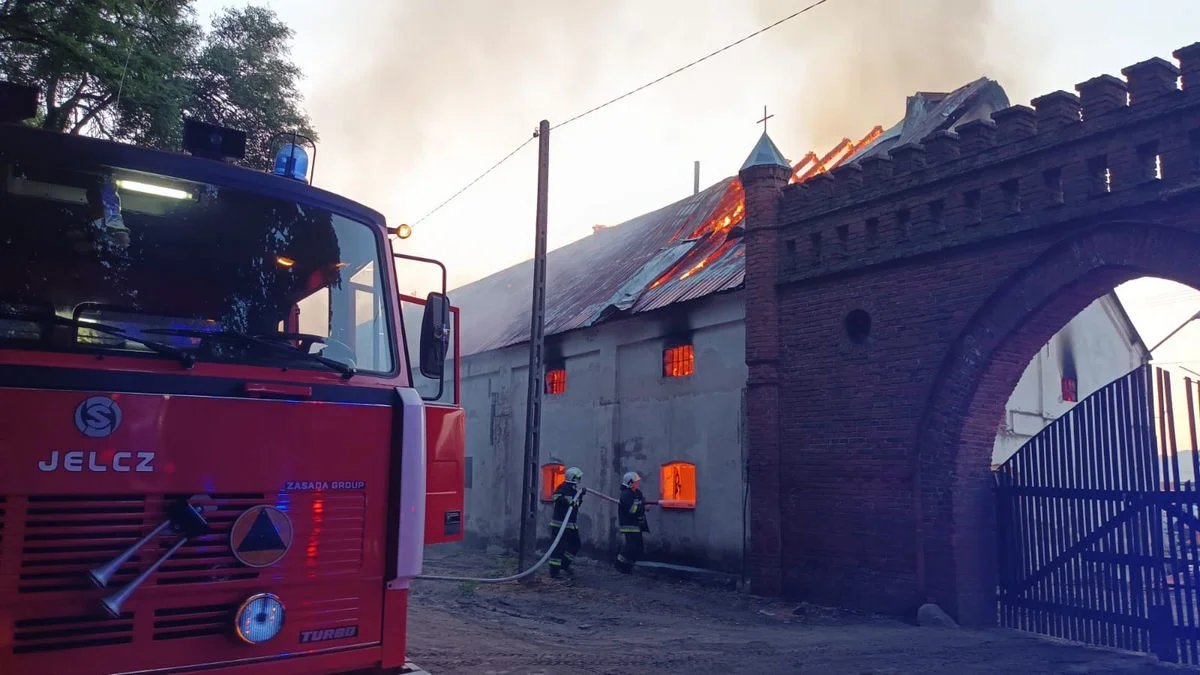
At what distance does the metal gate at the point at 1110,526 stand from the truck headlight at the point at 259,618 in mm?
8446

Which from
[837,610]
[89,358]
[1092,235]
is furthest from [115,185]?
[837,610]

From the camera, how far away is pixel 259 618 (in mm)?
3475

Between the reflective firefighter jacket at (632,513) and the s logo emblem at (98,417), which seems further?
the reflective firefighter jacket at (632,513)

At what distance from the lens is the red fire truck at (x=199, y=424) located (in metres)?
3.19

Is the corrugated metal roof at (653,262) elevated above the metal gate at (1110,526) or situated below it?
above

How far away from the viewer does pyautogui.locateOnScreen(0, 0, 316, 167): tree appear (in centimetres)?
967

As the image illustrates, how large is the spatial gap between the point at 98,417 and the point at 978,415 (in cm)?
932

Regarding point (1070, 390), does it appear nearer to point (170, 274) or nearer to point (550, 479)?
point (550, 479)

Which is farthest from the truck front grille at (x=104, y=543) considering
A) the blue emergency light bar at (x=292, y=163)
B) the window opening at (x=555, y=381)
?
the window opening at (x=555, y=381)

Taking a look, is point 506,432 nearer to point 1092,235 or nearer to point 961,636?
point 961,636

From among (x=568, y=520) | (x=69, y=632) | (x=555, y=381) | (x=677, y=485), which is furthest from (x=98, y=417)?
(x=555, y=381)

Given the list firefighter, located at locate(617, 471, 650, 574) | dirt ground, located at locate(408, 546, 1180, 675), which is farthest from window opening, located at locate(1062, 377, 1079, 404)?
firefighter, located at locate(617, 471, 650, 574)

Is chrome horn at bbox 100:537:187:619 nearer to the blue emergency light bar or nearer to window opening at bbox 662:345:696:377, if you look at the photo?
the blue emergency light bar

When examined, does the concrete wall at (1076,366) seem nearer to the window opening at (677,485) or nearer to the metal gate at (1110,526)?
the metal gate at (1110,526)
